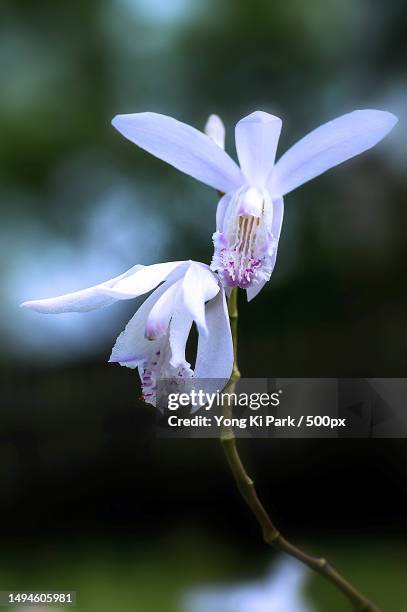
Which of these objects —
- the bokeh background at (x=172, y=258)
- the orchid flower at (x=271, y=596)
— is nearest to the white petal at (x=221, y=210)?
the orchid flower at (x=271, y=596)

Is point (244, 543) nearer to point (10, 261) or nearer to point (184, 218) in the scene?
point (184, 218)

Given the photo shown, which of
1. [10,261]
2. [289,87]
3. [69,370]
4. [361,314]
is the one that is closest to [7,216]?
[10,261]

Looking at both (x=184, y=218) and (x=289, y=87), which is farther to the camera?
(x=289, y=87)

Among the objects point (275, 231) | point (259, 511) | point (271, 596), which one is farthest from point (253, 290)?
point (271, 596)

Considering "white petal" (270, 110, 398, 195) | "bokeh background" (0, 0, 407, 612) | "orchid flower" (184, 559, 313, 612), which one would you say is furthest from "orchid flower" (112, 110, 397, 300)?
"bokeh background" (0, 0, 407, 612)

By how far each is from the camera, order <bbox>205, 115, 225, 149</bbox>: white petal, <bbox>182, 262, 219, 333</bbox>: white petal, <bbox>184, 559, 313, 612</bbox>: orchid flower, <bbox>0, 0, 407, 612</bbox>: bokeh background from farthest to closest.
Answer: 1. <bbox>0, 0, 407, 612</bbox>: bokeh background
2. <bbox>184, 559, 313, 612</bbox>: orchid flower
3. <bbox>205, 115, 225, 149</bbox>: white petal
4. <bbox>182, 262, 219, 333</bbox>: white petal

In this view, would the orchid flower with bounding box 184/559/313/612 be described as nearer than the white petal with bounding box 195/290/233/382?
No

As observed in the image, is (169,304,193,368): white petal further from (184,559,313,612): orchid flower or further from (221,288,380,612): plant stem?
(184,559,313,612): orchid flower
